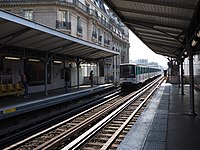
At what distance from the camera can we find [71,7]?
33062 millimetres

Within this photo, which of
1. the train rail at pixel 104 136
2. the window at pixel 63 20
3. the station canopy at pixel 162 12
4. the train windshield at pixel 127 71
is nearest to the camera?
the station canopy at pixel 162 12

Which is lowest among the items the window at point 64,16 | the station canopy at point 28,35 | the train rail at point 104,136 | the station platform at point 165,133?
the train rail at point 104,136

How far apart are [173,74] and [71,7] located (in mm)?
16221

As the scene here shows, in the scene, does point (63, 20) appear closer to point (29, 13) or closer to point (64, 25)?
point (64, 25)

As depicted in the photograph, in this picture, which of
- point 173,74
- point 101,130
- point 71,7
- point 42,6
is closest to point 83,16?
→ point 71,7

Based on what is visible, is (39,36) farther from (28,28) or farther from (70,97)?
(70,97)

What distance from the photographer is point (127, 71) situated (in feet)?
85.0

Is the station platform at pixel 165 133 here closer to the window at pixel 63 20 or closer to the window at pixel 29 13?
the window at pixel 63 20

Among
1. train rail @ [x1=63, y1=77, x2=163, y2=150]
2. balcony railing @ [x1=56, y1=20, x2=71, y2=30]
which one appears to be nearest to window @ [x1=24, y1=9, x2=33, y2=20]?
balcony railing @ [x1=56, y1=20, x2=71, y2=30]

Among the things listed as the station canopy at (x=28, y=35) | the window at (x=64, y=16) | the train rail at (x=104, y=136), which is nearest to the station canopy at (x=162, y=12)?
the station canopy at (x=28, y=35)

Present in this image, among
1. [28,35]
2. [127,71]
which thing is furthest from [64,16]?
[28,35]

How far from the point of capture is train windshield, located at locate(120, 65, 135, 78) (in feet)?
84.1

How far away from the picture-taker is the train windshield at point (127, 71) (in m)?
25.6

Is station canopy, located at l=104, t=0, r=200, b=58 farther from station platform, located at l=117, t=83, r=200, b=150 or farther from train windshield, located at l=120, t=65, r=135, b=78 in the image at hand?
train windshield, located at l=120, t=65, r=135, b=78
